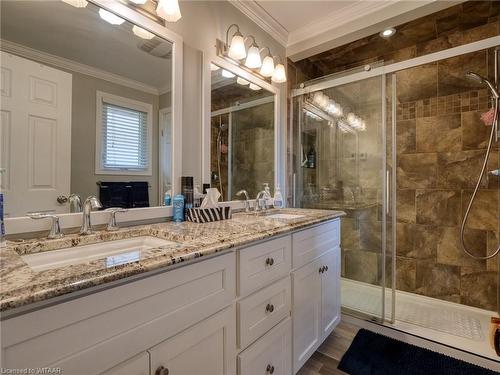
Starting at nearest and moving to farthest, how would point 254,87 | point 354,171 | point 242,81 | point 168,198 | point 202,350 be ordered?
point 202,350, point 168,198, point 242,81, point 254,87, point 354,171

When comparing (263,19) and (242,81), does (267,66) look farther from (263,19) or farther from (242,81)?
(263,19)

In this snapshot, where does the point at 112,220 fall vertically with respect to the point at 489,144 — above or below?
below

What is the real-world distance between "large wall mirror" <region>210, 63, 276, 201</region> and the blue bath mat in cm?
129

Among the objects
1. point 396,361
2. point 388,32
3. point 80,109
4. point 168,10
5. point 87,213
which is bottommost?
point 396,361

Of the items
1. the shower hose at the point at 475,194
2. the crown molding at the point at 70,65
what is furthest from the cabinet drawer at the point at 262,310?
the shower hose at the point at 475,194

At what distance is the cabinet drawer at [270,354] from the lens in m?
1.04

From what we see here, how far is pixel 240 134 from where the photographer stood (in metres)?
1.98

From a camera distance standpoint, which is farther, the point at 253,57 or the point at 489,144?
the point at 489,144

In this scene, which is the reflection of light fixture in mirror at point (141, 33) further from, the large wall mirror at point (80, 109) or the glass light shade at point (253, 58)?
the glass light shade at point (253, 58)

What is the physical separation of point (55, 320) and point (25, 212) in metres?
0.65

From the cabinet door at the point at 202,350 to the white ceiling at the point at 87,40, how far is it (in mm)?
1190

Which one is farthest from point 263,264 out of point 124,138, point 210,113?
point 210,113

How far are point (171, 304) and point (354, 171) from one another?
217cm

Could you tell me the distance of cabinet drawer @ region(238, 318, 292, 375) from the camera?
104 centimetres
